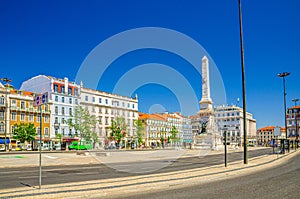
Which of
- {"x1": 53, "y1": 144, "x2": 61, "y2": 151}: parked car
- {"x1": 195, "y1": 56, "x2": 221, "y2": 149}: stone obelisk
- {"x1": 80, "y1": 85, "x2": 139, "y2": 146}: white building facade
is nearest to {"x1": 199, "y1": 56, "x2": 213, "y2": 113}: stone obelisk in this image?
{"x1": 195, "y1": 56, "x2": 221, "y2": 149}: stone obelisk

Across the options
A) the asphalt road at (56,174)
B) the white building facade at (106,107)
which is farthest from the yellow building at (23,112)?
the asphalt road at (56,174)

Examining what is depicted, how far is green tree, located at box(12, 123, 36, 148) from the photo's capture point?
5950 cm

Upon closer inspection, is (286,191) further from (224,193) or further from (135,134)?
(135,134)

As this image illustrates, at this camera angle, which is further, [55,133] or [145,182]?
[55,133]

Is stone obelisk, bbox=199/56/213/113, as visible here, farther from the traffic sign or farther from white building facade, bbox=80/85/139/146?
the traffic sign

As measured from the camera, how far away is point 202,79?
5584cm

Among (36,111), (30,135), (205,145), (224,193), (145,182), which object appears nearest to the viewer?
(224,193)

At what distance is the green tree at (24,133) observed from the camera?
195 ft

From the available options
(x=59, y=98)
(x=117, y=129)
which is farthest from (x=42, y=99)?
(x=59, y=98)

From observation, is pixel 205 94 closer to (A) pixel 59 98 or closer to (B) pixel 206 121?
(B) pixel 206 121

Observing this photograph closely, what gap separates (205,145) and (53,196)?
44.6 m

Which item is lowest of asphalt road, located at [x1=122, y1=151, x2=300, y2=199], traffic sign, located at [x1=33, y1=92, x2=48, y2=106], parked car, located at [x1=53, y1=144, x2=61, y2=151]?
parked car, located at [x1=53, y1=144, x2=61, y2=151]

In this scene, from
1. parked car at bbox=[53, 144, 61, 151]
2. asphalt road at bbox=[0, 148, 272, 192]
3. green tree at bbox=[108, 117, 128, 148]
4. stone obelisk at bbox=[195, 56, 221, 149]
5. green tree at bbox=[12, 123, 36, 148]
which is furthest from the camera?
green tree at bbox=[108, 117, 128, 148]

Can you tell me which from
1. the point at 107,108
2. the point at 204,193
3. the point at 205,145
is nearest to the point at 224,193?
the point at 204,193
